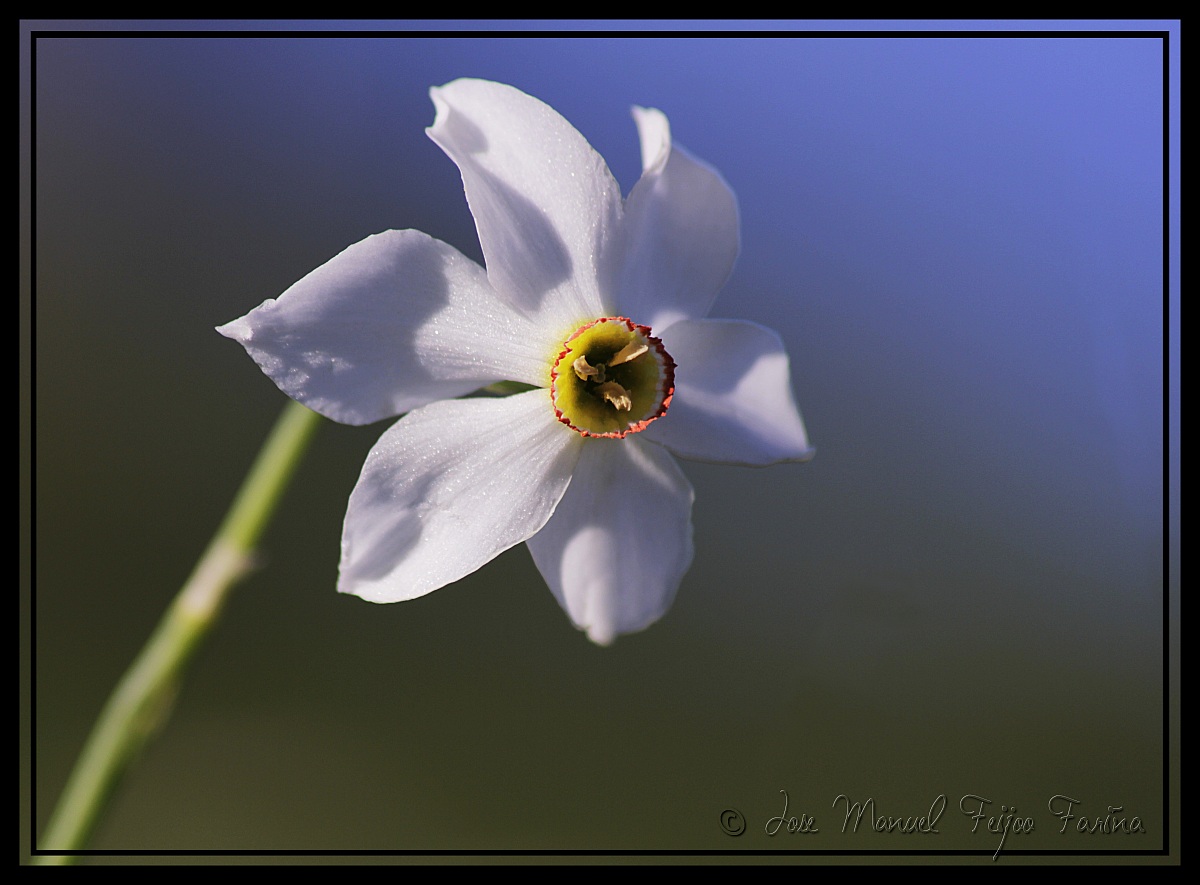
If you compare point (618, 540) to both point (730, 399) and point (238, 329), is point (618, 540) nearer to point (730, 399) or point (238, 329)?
point (730, 399)

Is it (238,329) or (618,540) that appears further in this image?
(618,540)

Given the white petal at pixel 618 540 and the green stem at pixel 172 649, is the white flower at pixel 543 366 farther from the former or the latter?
the green stem at pixel 172 649

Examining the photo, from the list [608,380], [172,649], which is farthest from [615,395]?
[172,649]

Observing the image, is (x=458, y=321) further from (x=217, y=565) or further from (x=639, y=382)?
(x=217, y=565)

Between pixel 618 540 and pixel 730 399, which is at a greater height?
pixel 730 399

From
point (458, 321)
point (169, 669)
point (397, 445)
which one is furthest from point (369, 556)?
point (169, 669)

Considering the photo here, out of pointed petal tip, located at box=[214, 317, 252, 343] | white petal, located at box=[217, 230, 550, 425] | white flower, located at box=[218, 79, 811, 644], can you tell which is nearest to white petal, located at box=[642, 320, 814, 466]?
white flower, located at box=[218, 79, 811, 644]

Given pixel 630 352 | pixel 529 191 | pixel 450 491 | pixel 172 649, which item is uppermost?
pixel 529 191

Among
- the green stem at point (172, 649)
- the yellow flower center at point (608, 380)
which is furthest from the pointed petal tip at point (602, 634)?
the green stem at point (172, 649)
